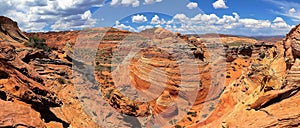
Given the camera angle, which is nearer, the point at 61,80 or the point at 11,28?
the point at 61,80

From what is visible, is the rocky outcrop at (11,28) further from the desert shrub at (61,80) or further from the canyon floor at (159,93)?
the desert shrub at (61,80)

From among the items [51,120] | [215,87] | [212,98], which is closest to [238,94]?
[212,98]

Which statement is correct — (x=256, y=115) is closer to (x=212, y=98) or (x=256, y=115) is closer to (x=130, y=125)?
(x=130, y=125)

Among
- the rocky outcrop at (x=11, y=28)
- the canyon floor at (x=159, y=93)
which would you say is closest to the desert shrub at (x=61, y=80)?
the canyon floor at (x=159, y=93)

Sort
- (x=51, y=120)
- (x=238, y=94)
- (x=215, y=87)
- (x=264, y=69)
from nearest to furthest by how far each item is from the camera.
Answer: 1. (x=51, y=120)
2. (x=264, y=69)
3. (x=238, y=94)
4. (x=215, y=87)

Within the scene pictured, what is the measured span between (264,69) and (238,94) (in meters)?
1.98

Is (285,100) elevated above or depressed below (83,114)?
above

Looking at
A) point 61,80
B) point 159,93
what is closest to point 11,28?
point 61,80

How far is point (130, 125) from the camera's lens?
16156mm

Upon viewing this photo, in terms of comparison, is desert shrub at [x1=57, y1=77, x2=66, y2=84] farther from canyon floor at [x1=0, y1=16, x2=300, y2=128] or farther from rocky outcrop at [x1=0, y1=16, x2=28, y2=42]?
rocky outcrop at [x1=0, y1=16, x2=28, y2=42]

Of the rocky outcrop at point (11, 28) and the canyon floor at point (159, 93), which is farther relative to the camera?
the rocky outcrop at point (11, 28)

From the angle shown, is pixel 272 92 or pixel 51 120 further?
pixel 51 120

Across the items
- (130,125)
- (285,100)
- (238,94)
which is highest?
(285,100)

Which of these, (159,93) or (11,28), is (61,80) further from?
(11,28)
